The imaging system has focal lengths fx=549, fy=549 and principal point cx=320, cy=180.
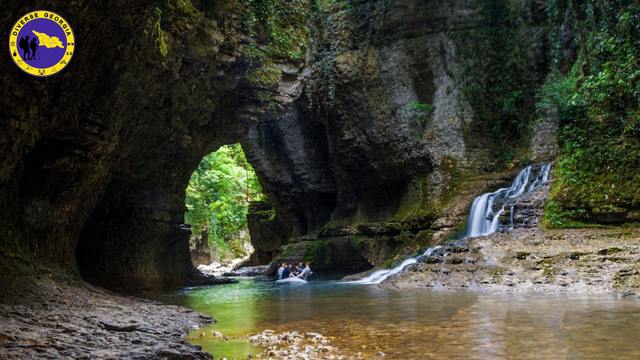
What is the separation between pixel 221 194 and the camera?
38.2 meters

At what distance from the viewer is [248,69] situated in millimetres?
15227

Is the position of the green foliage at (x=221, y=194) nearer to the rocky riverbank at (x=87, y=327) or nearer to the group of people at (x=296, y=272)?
the group of people at (x=296, y=272)

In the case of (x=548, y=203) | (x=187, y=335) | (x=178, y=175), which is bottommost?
(x=187, y=335)

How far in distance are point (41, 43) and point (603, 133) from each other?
13782 millimetres

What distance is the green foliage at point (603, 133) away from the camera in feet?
45.2

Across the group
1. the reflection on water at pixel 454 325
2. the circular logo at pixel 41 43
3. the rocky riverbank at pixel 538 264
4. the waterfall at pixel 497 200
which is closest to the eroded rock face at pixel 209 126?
the circular logo at pixel 41 43

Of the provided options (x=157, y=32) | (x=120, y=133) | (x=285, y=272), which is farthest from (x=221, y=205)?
(x=157, y=32)

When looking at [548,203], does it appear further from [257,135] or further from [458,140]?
[257,135]

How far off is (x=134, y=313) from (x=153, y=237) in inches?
381

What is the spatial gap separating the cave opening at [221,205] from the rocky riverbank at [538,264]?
21.0m

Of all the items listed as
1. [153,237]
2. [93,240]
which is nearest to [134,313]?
[93,240]

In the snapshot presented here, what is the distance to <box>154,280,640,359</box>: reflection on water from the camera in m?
5.26

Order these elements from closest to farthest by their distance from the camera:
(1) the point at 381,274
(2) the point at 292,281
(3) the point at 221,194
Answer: (1) the point at 381,274
(2) the point at 292,281
(3) the point at 221,194

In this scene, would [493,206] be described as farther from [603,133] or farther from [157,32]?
[157,32]
